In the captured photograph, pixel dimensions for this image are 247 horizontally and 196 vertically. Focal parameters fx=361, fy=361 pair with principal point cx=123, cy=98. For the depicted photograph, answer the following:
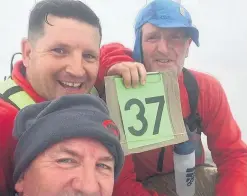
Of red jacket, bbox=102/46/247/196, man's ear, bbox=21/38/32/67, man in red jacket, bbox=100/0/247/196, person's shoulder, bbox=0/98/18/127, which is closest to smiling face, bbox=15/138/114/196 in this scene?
person's shoulder, bbox=0/98/18/127

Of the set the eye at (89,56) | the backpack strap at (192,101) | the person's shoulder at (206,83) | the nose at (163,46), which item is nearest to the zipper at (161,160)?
the backpack strap at (192,101)

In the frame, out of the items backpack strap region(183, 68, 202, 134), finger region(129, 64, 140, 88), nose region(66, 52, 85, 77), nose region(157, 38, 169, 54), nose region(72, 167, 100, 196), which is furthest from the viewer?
backpack strap region(183, 68, 202, 134)

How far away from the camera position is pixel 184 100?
1562 mm

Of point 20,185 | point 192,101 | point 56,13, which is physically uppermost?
point 56,13

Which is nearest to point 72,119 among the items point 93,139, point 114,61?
point 93,139

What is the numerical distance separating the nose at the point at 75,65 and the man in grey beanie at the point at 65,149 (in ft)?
0.53

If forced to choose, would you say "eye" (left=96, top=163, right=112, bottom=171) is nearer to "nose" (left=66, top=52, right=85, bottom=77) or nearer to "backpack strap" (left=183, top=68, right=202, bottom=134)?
"nose" (left=66, top=52, right=85, bottom=77)

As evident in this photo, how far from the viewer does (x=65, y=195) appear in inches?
27.5

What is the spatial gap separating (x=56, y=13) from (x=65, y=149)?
43 cm

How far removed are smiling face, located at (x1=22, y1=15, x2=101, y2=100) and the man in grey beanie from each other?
175mm

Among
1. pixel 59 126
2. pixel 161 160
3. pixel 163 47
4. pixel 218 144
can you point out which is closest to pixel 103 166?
pixel 59 126

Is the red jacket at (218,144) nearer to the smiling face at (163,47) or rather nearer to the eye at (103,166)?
the smiling face at (163,47)

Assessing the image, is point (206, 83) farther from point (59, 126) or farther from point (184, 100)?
point (59, 126)

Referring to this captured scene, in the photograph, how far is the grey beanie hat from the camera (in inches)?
29.7
